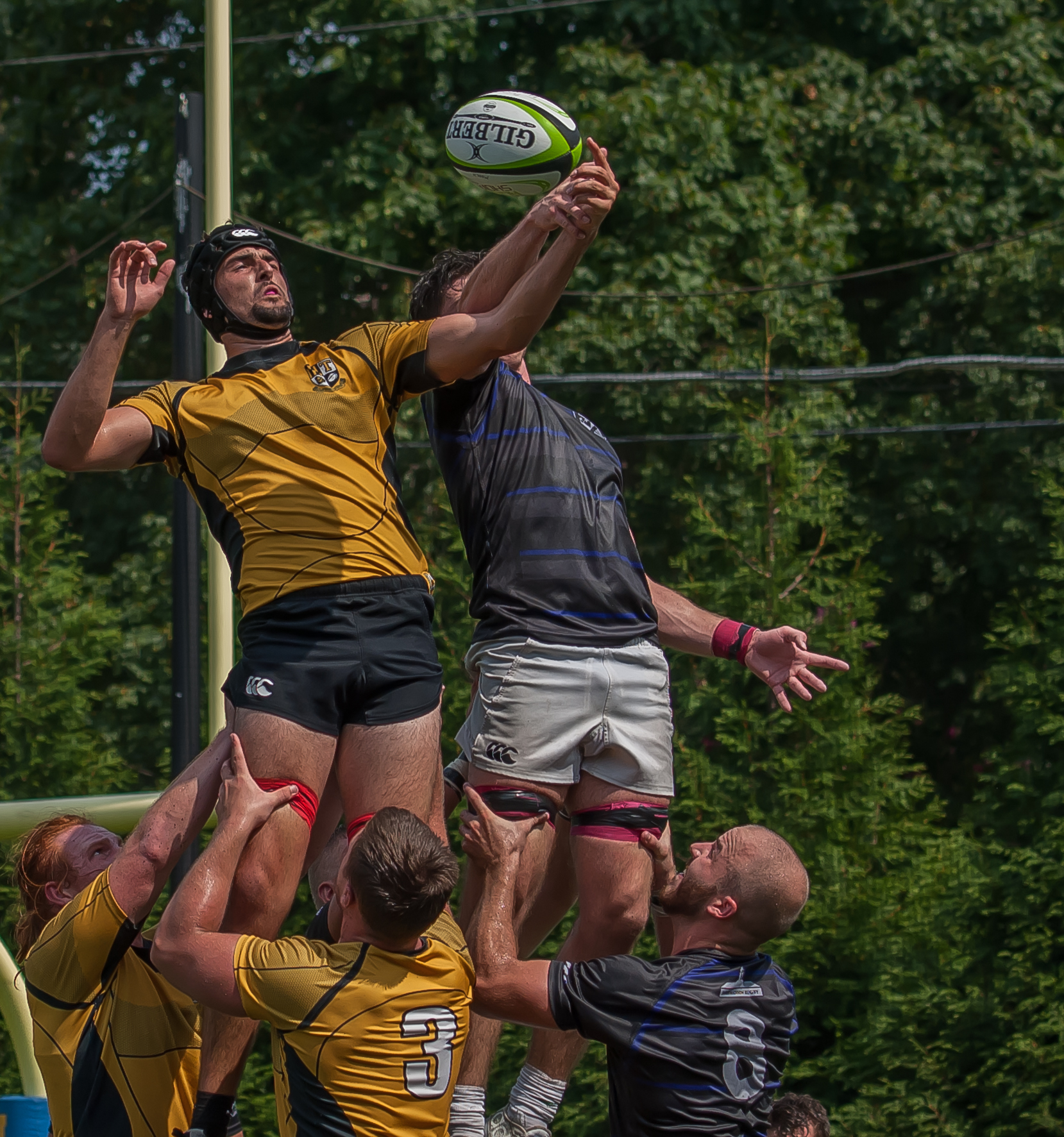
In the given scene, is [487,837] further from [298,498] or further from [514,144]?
[514,144]

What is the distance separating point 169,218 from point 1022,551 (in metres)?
6.31

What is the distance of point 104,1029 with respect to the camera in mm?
3156

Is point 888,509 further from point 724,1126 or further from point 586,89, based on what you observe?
point 724,1126

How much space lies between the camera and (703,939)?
322cm

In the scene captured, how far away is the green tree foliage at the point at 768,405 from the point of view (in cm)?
640

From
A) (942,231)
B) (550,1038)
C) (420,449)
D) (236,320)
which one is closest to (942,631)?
(942,231)

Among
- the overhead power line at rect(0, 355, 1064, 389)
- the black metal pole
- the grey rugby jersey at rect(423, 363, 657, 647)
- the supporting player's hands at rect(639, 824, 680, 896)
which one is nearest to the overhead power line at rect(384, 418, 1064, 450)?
the overhead power line at rect(0, 355, 1064, 389)

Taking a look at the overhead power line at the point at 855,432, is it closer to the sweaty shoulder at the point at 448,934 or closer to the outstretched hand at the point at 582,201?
the outstretched hand at the point at 582,201

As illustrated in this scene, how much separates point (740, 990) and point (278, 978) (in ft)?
3.39

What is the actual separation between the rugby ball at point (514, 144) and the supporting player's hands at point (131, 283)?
88 centimetres

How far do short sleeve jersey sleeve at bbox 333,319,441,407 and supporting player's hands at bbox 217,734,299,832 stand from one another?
3.04ft

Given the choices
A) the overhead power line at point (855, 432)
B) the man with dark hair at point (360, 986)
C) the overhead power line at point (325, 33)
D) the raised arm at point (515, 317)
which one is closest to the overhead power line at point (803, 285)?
the overhead power line at point (855, 432)

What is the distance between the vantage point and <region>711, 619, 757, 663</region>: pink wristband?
12.8 ft

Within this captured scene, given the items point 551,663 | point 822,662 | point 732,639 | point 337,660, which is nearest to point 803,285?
point 732,639
